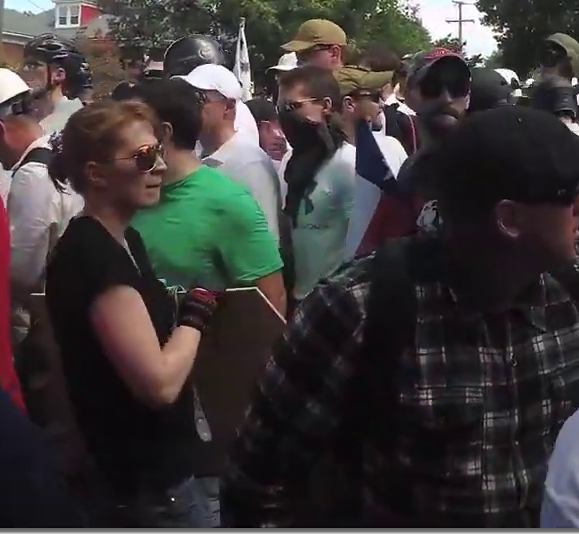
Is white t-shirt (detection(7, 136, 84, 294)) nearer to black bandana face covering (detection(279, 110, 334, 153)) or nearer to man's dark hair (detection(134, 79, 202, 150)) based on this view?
man's dark hair (detection(134, 79, 202, 150))

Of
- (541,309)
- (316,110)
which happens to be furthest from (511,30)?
(541,309)

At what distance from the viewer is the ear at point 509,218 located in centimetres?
190

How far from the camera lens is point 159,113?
3213 mm

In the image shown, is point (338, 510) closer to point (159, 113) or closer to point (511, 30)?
point (159, 113)

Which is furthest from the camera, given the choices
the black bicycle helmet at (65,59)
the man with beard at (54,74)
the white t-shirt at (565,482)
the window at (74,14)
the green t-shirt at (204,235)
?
the window at (74,14)

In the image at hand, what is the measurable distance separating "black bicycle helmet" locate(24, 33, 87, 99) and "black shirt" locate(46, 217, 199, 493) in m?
3.06

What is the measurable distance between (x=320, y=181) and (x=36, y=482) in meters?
2.86

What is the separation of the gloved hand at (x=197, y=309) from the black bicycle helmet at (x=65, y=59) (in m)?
3.10

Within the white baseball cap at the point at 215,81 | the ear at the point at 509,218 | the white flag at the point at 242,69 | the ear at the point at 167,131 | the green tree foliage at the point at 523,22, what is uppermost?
the green tree foliage at the point at 523,22

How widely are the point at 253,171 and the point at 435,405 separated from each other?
249 centimetres

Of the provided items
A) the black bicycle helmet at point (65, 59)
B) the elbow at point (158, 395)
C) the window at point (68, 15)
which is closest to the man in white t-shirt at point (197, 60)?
the black bicycle helmet at point (65, 59)

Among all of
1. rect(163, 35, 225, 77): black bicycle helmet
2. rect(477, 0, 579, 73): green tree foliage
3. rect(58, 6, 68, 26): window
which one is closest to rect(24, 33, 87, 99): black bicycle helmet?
rect(163, 35, 225, 77): black bicycle helmet

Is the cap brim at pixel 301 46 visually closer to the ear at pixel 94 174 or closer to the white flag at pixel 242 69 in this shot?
the white flag at pixel 242 69

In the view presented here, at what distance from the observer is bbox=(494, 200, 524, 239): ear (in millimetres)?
1898
